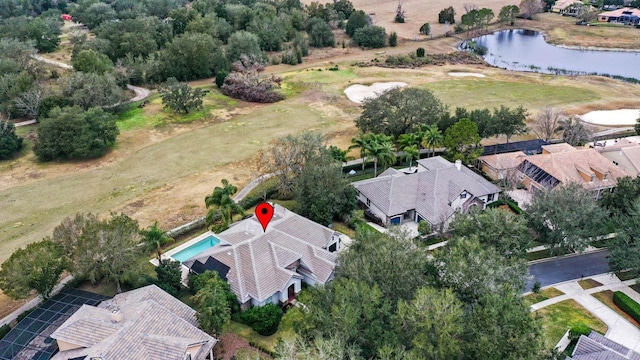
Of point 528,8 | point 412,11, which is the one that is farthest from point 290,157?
point 528,8

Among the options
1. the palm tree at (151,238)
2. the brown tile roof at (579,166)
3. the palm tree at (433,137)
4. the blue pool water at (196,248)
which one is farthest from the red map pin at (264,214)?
the brown tile roof at (579,166)

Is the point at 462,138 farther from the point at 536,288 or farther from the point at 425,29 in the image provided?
the point at 425,29

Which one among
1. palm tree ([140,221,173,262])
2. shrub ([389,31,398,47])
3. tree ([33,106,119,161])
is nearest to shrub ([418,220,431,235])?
palm tree ([140,221,173,262])

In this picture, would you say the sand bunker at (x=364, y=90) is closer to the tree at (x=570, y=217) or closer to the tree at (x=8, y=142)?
the tree at (x=570, y=217)

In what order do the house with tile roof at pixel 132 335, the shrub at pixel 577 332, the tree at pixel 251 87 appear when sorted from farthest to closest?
the tree at pixel 251 87, the shrub at pixel 577 332, the house with tile roof at pixel 132 335

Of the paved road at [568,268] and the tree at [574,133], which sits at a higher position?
the tree at [574,133]

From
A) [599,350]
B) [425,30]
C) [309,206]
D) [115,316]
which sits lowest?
[599,350]

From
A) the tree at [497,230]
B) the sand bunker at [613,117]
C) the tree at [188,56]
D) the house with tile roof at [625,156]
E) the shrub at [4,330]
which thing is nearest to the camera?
the shrub at [4,330]
